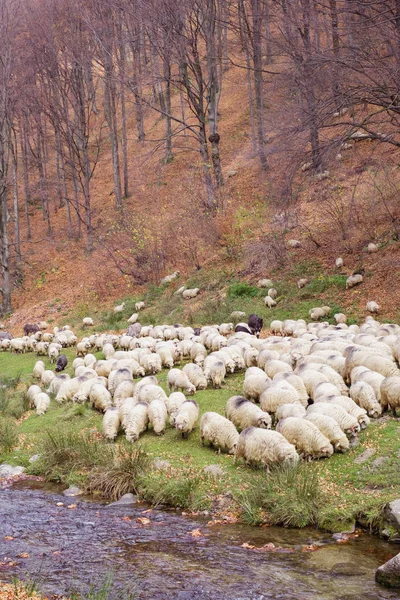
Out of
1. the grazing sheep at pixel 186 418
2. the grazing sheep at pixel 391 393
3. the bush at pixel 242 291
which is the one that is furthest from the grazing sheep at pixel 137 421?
the bush at pixel 242 291

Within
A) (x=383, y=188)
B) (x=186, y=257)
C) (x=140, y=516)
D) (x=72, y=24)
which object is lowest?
(x=140, y=516)

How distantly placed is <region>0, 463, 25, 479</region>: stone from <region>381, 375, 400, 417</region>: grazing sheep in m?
6.12

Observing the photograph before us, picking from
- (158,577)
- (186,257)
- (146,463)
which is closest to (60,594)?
(158,577)

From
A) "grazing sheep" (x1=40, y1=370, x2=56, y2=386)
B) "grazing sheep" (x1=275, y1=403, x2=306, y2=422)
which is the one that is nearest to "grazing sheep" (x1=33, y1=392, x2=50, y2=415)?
"grazing sheep" (x1=40, y1=370, x2=56, y2=386)

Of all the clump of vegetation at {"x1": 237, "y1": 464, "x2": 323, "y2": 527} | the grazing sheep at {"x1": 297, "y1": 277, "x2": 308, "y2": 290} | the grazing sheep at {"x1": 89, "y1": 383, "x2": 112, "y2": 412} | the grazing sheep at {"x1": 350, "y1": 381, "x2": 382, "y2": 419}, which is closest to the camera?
the clump of vegetation at {"x1": 237, "y1": 464, "x2": 323, "y2": 527}

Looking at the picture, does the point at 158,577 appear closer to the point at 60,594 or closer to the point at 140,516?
the point at 60,594

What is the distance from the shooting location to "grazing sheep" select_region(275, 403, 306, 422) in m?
9.19

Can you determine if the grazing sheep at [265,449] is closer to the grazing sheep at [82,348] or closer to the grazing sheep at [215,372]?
the grazing sheep at [215,372]

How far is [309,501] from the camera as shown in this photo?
732cm

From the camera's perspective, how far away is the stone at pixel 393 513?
661 centimetres

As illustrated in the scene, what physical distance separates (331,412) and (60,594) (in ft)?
16.3

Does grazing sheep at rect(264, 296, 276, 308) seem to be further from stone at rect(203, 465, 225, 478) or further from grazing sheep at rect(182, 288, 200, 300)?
stone at rect(203, 465, 225, 478)

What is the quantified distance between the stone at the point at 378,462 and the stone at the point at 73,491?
4248 millimetres

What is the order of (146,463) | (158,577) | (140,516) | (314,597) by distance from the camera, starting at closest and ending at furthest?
(314,597) < (158,577) < (140,516) < (146,463)
